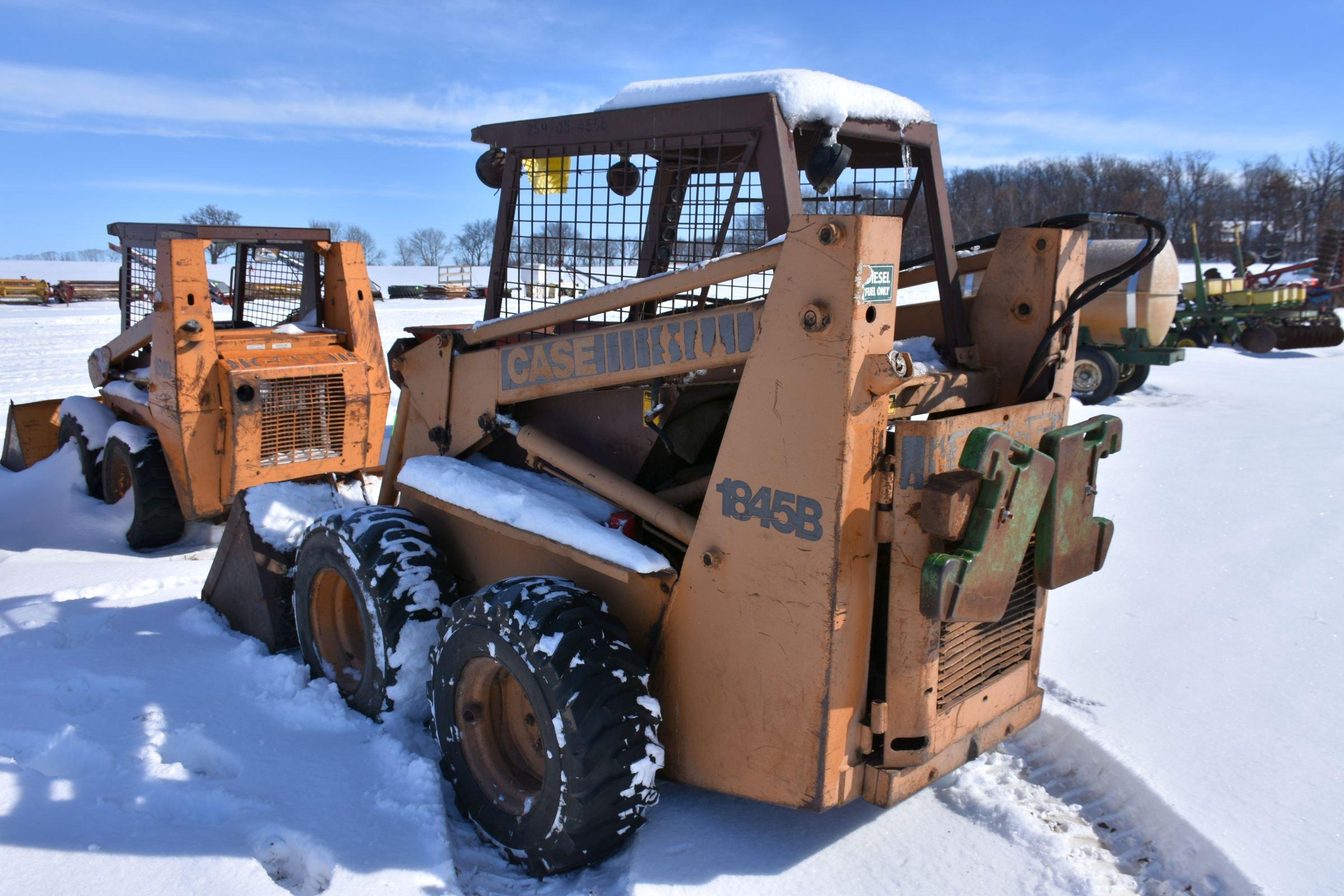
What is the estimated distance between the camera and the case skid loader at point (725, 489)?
256 cm

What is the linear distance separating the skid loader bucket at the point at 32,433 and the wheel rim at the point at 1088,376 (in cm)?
1227

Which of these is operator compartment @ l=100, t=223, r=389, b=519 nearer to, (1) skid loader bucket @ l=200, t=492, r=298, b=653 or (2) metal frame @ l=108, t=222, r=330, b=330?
(2) metal frame @ l=108, t=222, r=330, b=330

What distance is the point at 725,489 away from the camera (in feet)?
9.12

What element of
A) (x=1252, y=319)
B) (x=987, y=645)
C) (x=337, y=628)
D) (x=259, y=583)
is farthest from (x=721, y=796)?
(x=1252, y=319)

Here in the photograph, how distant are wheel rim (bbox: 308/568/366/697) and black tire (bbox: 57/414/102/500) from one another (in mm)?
4048

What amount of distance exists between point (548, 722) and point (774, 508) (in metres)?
0.94

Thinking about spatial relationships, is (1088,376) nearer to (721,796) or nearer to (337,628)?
(721,796)

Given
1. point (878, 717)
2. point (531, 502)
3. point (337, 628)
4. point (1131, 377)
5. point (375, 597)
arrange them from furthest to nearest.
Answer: point (1131, 377) < point (337, 628) < point (375, 597) < point (531, 502) < point (878, 717)

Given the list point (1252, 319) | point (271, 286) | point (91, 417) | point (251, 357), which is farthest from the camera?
point (1252, 319)

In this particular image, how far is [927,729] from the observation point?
9.06 ft

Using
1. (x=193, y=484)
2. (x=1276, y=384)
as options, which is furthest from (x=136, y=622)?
(x=1276, y=384)

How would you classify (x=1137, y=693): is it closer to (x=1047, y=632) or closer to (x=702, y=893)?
(x=1047, y=632)

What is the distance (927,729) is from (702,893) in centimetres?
82

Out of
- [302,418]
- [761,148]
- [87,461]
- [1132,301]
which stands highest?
[761,148]
